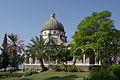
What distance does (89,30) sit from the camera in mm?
37906

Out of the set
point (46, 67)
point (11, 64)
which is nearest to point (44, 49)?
point (46, 67)

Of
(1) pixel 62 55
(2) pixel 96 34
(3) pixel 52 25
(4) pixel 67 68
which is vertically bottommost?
(4) pixel 67 68

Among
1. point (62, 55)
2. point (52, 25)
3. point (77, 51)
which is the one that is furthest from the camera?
point (52, 25)

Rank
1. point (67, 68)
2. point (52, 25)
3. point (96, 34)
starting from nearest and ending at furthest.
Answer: point (96, 34)
point (67, 68)
point (52, 25)

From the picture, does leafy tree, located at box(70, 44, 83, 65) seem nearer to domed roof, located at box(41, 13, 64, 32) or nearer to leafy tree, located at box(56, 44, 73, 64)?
leafy tree, located at box(56, 44, 73, 64)

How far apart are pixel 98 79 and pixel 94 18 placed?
89.7ft

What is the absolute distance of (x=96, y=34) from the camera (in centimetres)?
3531

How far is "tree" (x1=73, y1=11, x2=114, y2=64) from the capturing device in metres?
35.0

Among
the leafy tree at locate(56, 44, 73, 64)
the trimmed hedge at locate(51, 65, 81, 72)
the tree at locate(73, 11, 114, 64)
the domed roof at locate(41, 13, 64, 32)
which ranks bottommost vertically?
the trimmed hedge at locate(51, 65, 81, 72)

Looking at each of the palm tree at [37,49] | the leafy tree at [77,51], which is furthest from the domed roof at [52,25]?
the leafy tree at [77,51]

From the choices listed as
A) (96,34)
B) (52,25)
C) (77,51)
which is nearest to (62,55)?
(77,51)

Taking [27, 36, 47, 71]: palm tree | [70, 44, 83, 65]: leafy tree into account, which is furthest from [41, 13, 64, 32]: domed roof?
[70, 44, 83, 65]: leafy tree

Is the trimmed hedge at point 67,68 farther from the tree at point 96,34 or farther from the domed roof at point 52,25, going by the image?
the domed roof at point 52,25

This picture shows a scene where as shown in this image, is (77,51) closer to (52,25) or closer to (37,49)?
(37,49)
